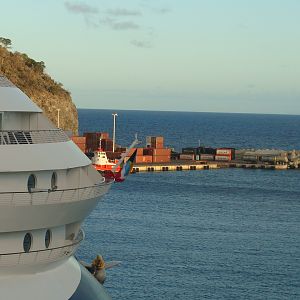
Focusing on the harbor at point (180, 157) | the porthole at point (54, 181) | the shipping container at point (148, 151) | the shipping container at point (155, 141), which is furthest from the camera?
the shipping container at point (148, 151)

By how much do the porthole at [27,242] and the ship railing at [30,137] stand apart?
1466 millimetres

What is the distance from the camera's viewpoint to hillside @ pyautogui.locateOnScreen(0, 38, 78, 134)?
153000 mm

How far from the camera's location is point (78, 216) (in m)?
14.6

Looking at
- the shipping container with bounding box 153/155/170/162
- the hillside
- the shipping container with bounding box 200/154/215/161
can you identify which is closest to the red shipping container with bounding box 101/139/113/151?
the shipping container with bounding box 153/155/170/162

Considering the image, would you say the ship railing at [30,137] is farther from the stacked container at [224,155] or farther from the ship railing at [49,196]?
the stacked container at [224,155]

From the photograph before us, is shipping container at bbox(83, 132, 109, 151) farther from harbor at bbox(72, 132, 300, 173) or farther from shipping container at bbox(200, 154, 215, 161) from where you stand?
shipping container at bbox(200, 154, 215, 161)

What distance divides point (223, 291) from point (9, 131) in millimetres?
35361

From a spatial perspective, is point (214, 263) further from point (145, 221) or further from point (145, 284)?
point (145, 221)

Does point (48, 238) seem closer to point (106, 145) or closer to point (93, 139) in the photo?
point (106, 145)

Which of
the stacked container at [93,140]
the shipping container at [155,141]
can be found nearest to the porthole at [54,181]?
the stacked container at [93,140]

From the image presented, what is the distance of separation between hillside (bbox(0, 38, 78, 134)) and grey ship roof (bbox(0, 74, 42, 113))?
444 ft

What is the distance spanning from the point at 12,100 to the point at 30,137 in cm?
86

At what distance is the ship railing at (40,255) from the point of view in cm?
1346

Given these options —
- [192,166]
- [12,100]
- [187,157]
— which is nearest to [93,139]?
[192,166]
